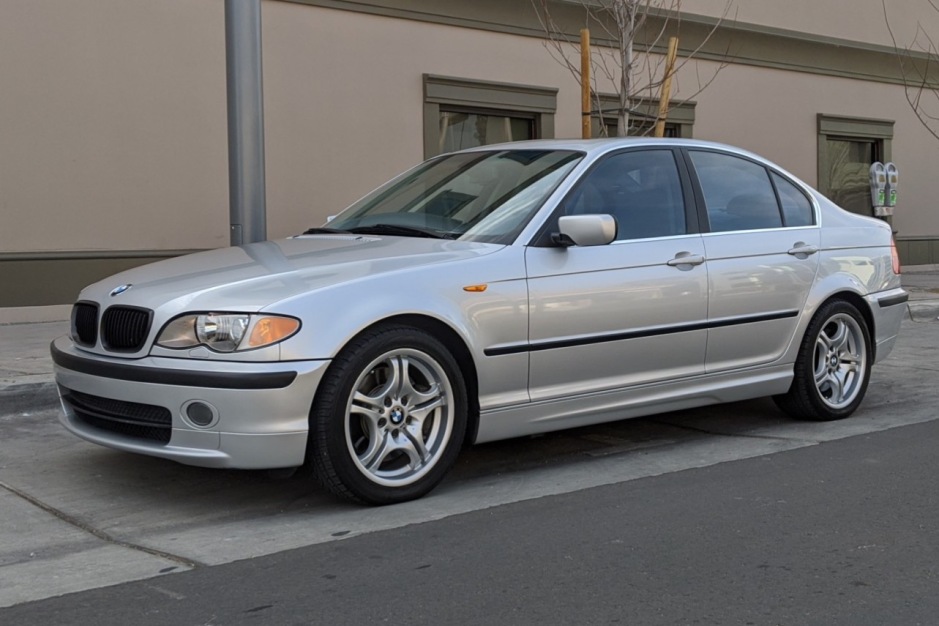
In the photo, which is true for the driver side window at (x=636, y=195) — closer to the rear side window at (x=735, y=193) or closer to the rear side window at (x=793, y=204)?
the rear side window at (x=735, y=193)

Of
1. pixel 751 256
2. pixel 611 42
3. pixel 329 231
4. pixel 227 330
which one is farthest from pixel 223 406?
pixel 611 42

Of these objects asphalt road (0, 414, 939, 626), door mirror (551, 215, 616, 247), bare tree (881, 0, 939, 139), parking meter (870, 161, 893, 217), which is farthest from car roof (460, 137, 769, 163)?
bare tree (881, 0, 939, 139)

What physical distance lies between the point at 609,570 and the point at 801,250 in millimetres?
3050

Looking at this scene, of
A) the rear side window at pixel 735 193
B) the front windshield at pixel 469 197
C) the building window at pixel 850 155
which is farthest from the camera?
the building window at pixel 850 155

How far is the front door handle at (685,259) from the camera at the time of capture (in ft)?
19.0

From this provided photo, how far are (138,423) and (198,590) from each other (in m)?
1.09

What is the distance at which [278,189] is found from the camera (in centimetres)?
1138

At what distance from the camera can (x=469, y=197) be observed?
19.0ft

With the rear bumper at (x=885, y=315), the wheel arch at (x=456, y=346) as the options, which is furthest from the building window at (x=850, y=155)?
the wheel arch at (x=456, y=346)

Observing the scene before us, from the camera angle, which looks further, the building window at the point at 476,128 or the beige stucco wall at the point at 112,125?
the building window at the point at 476,128

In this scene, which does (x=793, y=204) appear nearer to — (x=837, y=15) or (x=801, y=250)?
(x=801, y=250)

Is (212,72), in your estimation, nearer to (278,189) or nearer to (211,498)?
(278,189)

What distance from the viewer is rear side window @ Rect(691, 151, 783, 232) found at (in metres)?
6.22

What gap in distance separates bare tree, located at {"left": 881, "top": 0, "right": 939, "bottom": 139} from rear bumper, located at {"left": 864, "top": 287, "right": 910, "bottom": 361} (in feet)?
41.6
